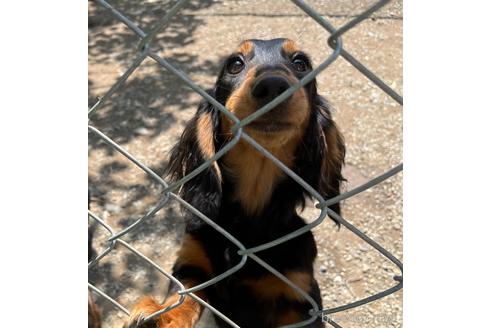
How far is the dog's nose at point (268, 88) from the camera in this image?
5.63 feet

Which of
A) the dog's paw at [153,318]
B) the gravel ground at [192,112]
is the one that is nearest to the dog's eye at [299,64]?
the dog's paw at [153,318]

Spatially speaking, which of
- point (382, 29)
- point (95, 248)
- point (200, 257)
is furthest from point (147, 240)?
point (382, 29)

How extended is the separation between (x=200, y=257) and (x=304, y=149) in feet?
2.55

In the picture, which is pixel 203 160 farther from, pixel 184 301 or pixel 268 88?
pixel 268 88

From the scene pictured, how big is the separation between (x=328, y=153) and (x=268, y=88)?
0.96 meters

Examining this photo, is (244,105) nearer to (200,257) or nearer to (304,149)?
(304,149)

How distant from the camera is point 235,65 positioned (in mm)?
2586

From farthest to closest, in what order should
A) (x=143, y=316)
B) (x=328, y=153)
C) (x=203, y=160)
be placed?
(x=328, y=153)
(x=203, y=160)
(x=143, y=316)

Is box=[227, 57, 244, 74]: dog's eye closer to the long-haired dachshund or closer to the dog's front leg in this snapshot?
the long-haired dachshund

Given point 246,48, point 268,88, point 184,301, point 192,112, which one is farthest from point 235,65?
point 192,112

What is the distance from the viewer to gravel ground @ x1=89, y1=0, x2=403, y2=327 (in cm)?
348

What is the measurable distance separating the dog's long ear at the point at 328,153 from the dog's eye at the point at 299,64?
21cm

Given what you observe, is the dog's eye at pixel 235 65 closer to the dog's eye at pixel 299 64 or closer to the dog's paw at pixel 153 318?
the dog's eye at pixel 299 64

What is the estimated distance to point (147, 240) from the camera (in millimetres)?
3754
